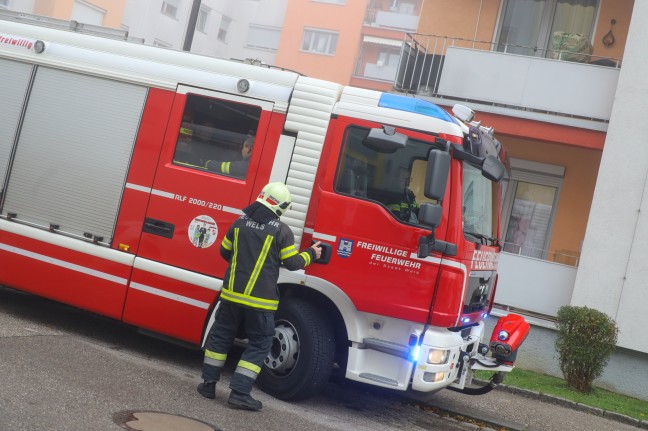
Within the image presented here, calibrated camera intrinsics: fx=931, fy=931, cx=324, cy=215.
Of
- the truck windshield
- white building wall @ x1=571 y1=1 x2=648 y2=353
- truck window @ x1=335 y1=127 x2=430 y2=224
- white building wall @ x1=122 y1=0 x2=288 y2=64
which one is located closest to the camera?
truck window @ x1=335 y1=127 x2=430 y2=224

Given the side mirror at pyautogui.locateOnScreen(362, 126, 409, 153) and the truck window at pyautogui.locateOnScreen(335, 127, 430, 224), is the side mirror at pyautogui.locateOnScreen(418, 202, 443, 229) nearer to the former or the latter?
the truck window at pyautogui.locateOnScreen(335, 127, 430, 224)

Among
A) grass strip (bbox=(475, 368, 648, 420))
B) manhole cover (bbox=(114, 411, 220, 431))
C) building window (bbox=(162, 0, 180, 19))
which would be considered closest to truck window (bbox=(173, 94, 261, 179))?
manhole cover (bbox=(114, 411, 220, 431))

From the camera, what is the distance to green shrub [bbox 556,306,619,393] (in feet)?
37.1

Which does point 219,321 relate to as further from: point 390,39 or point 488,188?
point 390,39

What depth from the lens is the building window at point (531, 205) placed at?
51.5 feet

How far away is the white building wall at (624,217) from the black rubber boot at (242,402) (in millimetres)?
6980

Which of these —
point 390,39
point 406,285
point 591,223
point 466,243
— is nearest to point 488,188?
point 466,243

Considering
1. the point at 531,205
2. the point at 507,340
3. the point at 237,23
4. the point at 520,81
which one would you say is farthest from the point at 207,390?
the point at 237,23

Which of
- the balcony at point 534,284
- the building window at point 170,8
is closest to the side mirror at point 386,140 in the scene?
the balcony at point 534,284

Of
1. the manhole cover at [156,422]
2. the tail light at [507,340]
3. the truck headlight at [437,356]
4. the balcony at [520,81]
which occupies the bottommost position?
the manhole cover at [156,422]

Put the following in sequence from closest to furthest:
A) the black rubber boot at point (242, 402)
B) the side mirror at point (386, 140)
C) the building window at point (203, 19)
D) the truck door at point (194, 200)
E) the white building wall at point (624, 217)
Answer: the black rubber boot at point (242, 402), the side mirror at point (386, 140), the truck door at point (194, 200), the white building wall at point (624, 217), the building window at point (203, 19)

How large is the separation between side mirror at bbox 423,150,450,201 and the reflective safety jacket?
1174mm

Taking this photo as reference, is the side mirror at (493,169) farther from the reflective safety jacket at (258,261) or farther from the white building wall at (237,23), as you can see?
the white building wall at (237,23)

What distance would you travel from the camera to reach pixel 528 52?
16172 millimetres
